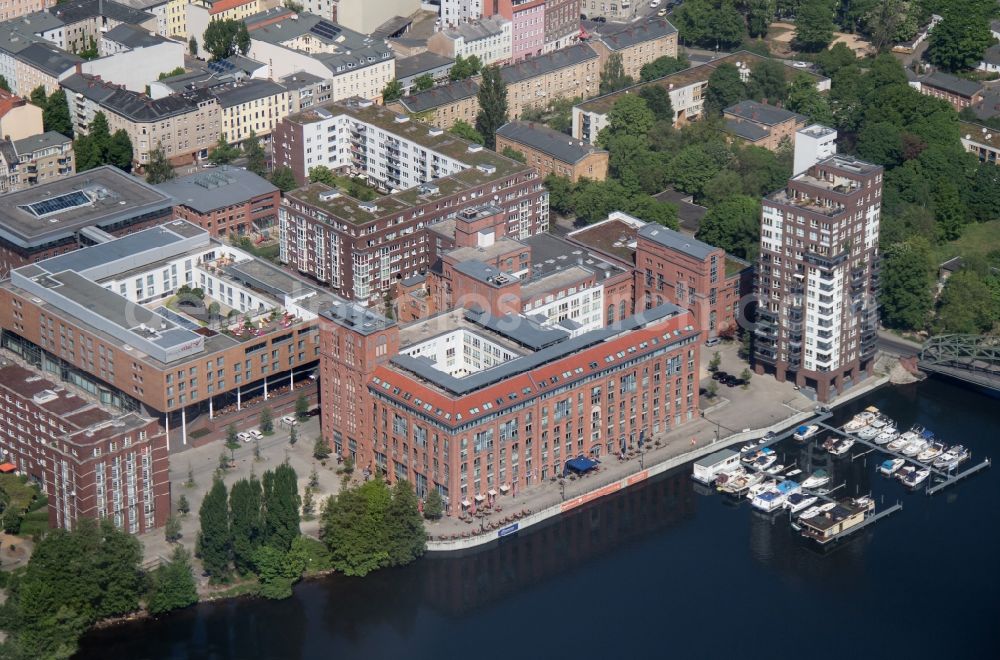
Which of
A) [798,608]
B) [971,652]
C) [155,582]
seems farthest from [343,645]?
[971,652]

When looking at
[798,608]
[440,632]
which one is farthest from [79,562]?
[798,608]

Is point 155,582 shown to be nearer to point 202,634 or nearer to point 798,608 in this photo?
point 202,634

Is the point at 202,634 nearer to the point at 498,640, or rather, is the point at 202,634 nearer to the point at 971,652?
the point at 498,640

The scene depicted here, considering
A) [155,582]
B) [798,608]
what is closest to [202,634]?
[155,582]

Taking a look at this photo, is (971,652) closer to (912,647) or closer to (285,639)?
(912,647)
